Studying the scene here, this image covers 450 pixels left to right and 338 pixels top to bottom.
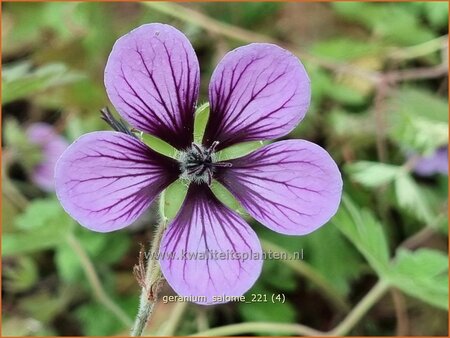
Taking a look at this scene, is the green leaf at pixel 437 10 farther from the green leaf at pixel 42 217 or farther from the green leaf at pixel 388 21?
Result: the green leaf at pixel 42 217

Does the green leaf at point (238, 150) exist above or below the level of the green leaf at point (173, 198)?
above

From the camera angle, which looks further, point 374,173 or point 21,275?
point 21,275

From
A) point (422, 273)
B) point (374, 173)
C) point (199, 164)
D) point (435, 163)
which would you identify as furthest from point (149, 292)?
point (435, 163)

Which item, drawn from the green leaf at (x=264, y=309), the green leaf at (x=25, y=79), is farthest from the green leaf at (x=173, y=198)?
the green leaf at (x=264, y=309)

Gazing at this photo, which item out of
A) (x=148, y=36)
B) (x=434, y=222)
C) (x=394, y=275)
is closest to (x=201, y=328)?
(x=394, y=275)

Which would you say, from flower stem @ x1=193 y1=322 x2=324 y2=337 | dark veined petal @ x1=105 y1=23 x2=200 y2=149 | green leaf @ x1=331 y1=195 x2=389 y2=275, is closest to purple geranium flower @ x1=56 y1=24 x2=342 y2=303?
dark veined petal @ x1=105 y1=23 x2=200 y2=149

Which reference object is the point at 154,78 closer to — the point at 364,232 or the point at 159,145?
the point at 159,145

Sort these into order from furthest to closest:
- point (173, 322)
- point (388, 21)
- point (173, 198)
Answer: point (388, 21) < point (173, 322) < point (173, 198)

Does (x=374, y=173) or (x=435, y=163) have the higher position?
(x=435, y=163)
